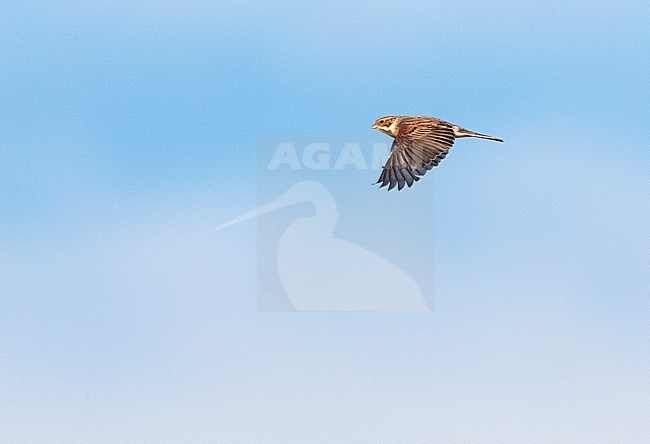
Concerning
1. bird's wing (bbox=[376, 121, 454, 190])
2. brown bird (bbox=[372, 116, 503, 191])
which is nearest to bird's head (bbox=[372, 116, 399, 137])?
brown bird (bbox=[372, 116, 503, 191])

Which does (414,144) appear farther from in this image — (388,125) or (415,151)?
(388,125)

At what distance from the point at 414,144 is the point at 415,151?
0.87 feet

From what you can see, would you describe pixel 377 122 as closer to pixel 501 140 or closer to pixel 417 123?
pixel 417 123

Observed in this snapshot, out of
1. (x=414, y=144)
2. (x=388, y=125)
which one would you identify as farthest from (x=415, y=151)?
(x=388, y=125)

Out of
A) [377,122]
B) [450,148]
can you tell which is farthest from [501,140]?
[377,122]

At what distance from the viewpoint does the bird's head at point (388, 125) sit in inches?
945

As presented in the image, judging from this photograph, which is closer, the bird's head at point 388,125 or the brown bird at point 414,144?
the brown bird at point 414,144

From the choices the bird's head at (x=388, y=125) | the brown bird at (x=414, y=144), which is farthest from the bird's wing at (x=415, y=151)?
the bird's head at (x=388, y=125)

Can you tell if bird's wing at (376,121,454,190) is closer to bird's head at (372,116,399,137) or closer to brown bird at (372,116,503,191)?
brown bird at (372,116,503,191)

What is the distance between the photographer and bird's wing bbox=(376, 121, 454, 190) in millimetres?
22266

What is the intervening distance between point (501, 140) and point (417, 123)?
1.79m

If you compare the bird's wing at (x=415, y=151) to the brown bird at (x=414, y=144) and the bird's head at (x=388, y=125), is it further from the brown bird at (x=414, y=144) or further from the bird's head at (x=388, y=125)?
the bird's head at (x=388, y=125)

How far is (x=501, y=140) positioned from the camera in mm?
23016

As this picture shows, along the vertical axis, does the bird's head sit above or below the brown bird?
above
